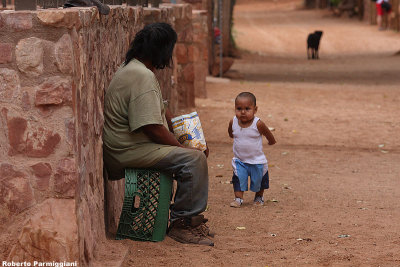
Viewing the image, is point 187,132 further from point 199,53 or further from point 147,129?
point 199,53

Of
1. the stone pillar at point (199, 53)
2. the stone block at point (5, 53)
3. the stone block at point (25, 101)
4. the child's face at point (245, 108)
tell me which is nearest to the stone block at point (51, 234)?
the stone block at point (25, 101)

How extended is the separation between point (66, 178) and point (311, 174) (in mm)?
4283

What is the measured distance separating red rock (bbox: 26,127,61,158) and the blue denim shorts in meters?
2.60

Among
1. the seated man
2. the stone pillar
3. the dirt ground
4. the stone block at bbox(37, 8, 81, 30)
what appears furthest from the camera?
the stone pillar

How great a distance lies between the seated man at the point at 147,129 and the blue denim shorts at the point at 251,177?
1.38 m

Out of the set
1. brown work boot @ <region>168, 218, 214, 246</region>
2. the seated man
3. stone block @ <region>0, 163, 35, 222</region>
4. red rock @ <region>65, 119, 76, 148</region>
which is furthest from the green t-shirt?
stone block @ <region>0, 163, 35, 222</region>

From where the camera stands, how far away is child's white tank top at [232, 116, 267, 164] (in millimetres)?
6184

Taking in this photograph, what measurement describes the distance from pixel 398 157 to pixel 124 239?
188 inches

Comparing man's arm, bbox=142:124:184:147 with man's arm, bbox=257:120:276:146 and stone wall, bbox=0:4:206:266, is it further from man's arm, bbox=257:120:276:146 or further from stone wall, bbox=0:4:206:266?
man's arm, bbox=257:120:276:146

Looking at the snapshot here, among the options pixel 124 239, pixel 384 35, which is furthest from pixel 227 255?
pixel 384 35

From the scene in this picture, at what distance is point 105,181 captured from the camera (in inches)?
191

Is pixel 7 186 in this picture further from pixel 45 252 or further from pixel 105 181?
pixel 105 181

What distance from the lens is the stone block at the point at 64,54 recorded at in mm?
3811

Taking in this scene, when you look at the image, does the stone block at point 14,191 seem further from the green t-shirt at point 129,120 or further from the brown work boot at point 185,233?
the brown work boot at point 185,233
